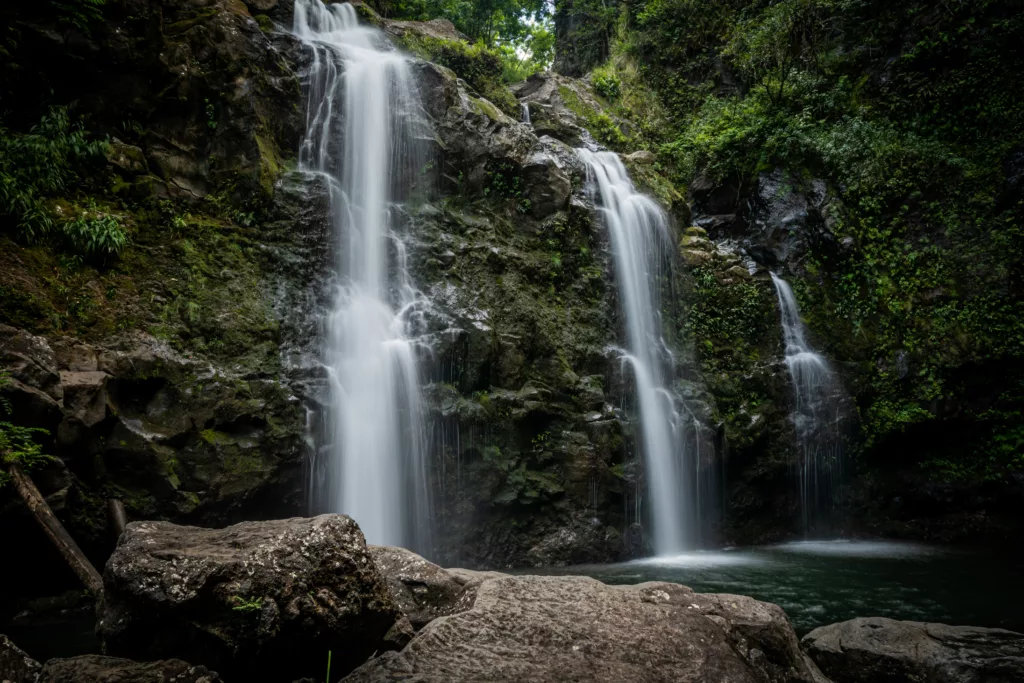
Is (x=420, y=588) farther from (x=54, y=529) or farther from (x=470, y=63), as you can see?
(x=470, y=63)

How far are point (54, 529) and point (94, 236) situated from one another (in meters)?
3.93

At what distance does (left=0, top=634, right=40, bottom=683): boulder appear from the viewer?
2.94 metres


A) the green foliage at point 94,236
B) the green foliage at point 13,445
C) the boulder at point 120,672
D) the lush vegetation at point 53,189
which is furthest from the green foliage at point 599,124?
the boulder at point 120,672

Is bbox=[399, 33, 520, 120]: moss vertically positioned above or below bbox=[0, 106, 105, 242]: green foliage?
above

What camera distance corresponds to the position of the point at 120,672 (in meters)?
3.04

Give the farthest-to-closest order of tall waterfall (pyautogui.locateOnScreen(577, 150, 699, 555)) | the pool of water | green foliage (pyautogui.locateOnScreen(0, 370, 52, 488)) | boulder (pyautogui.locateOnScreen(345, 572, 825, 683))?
tall waterfall (pyautogui.locateOnScreen(577, 150, 699, 555)) → the pool of water → green foliage (pyautogui.locateOnScreen(0, 370, 52, 488)) → boulder (pyautogui.locateOnScreen(345, 572, 825, 683))

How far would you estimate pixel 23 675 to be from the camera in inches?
119

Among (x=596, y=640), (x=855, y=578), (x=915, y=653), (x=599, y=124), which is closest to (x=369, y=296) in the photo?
(x=596, y=640)

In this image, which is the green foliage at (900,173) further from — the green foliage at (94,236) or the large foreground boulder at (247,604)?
the large foreground boulder at (247,604)

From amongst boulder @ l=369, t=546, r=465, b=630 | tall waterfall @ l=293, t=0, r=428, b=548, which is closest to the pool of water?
tall waterfall @ l=293, t=0, r=428, b=548

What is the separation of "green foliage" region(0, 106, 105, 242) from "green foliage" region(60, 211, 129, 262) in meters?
0.25

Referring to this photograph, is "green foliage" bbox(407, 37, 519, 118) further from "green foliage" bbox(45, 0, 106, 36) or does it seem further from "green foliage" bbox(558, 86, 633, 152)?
"green foliage" bbox(45, 0, 106, 36)

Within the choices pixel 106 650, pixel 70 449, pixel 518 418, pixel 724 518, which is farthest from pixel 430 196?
pixel 106 650

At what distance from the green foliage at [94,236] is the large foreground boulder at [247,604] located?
222 inches
